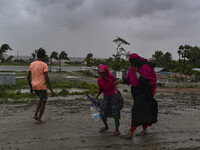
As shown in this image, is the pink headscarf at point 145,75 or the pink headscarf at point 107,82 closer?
the pink headscarf at point 145,75

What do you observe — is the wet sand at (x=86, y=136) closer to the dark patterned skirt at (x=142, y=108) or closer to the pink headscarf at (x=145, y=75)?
the dark patterned skirt at (x=142, y=108)

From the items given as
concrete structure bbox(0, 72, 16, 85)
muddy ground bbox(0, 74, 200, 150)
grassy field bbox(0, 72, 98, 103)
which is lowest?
grassy field bbox(0, 72, 98, 103)

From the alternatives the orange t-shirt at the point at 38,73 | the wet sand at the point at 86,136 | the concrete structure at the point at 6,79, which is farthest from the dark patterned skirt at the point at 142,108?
the concrete structure at the point at 6,79

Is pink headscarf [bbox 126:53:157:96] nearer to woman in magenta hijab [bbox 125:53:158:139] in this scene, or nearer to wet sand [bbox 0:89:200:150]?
woman in magenta hijab [bbox 125:53:158:139]

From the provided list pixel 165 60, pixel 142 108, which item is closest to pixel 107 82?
pixel 142 108

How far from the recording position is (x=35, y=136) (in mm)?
4598

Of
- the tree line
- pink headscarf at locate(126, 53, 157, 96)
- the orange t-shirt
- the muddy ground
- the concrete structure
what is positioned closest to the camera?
the muddy ground

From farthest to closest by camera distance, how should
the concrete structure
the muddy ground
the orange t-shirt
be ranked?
1. the concrete structure
2. the orange t-shirt
3. the muddy ground

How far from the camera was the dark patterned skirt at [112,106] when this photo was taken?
15.5 ft

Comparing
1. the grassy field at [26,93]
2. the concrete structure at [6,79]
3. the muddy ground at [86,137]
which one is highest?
the concrete structure at [6,79]

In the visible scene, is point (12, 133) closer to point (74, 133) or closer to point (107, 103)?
point (74, 133)

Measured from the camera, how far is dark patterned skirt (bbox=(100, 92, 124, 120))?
4.73 meters

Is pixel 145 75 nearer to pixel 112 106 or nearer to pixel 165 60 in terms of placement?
pixel 112 106

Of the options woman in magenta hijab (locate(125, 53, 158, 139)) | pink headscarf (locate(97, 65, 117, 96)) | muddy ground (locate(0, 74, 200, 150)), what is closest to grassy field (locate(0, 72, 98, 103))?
muddy ground (locate(0, 74, 200, 150))
